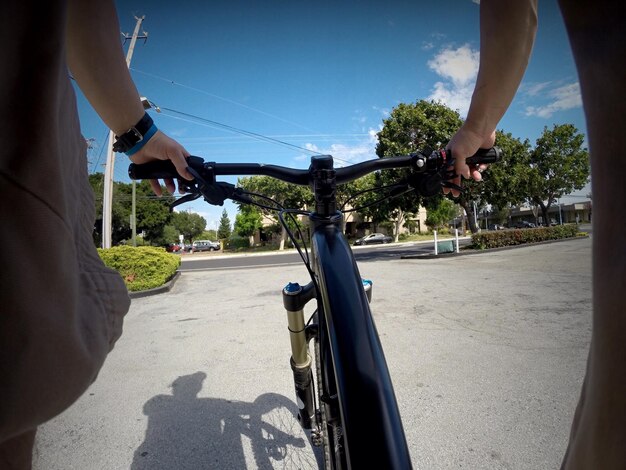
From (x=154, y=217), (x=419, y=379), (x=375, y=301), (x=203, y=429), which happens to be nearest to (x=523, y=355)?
(x=419, y=379)

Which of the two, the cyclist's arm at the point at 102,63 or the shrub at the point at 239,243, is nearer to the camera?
the cyclist's arm at the point at 102,63

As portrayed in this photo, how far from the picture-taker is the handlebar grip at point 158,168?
4.12ft

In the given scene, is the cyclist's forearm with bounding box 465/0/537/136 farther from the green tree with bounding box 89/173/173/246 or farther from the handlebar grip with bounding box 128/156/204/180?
the green tree with bounding box 89/173/173/246

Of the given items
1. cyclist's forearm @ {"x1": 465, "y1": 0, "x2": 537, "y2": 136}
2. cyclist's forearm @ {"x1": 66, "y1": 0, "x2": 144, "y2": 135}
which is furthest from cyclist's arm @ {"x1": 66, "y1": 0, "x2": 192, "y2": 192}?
cyclist's forearm @ {"x1": 465, "y1": 0, "x2": 537, "y2": 136}

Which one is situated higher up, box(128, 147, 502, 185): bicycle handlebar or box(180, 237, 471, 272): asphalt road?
box(128, 147, 502, 185): bicycle handlebar

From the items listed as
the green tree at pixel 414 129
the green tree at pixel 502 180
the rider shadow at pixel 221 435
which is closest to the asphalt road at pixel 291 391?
the rider shadow at pixel 221 435

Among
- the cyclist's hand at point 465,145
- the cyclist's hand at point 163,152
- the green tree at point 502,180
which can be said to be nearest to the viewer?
the cyclist's hand at point 163,152

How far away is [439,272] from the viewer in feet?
28.5

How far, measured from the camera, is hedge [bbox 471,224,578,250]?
1481 centimetres

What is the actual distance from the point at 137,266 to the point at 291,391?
722 centimetres

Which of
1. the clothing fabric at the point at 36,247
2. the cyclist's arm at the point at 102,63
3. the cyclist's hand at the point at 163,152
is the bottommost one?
the clothing fabric at the point at 36,247

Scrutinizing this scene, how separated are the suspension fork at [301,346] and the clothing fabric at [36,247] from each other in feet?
3.10

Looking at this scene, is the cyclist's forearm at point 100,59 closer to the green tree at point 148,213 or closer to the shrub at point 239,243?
the green tree at point 148,213

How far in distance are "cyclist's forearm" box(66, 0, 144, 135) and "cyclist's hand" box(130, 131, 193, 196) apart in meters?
0.26
